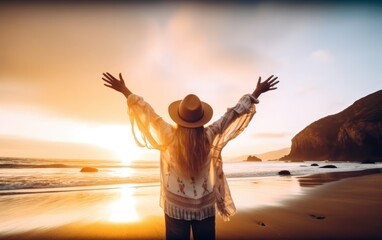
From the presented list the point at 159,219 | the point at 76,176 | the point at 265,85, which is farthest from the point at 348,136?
the point at 265,85

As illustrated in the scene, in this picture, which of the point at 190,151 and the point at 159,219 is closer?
the point at 190,151

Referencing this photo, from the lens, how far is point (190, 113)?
257 cm

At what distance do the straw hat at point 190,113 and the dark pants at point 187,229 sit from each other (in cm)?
90

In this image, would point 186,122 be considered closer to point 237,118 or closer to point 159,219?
point 237,118

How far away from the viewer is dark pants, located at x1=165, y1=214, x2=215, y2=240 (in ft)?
8.38

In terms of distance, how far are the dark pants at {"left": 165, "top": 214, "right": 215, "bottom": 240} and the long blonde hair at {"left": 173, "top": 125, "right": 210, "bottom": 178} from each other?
430mm

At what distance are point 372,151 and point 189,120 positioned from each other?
97822 millimetres

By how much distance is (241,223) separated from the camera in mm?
6773

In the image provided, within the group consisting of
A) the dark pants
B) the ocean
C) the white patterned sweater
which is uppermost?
the white patterned sweater

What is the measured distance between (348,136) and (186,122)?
342 ft

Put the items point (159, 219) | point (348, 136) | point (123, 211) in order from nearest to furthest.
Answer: point (159, 219), point (123, 211), point (348, 136)

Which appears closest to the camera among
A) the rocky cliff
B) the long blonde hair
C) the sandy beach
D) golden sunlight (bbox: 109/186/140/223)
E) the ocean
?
the long blonde hair

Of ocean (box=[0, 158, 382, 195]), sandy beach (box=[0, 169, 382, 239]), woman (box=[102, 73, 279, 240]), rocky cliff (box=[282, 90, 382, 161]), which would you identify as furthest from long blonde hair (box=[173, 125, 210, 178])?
rocky cliff (box=[282, 90, 382, 161])

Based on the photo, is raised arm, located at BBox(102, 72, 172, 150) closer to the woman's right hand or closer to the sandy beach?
the woman's right hand
